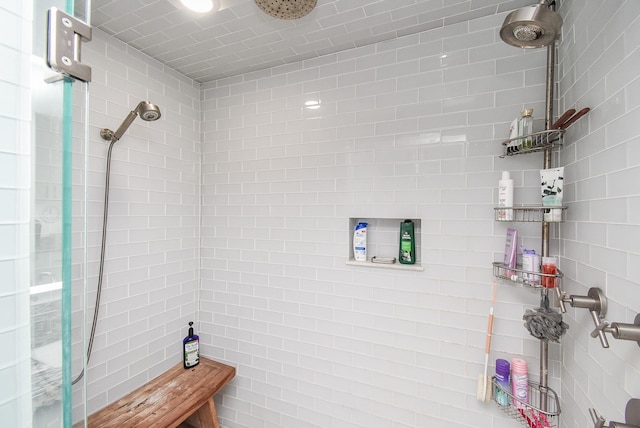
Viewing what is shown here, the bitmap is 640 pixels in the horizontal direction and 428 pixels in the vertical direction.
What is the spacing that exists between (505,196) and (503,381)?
2.61 ft

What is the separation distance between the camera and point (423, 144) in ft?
4.46

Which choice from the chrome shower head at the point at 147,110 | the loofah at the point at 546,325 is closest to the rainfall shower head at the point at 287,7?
the chrome shower head at the point at 147,110

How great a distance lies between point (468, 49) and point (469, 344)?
1393mm

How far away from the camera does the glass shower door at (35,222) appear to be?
1.73 feet

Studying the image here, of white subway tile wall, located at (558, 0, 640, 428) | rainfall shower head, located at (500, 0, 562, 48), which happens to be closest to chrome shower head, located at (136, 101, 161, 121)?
rainfall shower head, located at (500, 0, 562, 48)

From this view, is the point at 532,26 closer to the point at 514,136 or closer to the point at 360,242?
the point at 514,136

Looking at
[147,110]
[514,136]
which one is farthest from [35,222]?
[514,136]

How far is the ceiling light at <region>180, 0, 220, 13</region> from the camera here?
1.11 meters

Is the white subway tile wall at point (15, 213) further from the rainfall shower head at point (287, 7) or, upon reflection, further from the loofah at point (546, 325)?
the loofah at point (546, 325)

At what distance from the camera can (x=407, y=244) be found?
1.40 m

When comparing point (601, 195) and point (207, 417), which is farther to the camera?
point (207, 417)

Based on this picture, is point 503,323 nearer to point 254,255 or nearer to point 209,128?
point 254,255

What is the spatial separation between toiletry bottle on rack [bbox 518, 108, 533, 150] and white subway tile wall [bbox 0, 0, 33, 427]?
1496 millimetres

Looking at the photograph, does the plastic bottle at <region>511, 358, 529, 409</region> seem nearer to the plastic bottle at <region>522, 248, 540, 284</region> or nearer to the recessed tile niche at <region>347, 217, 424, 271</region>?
the plastic bottle at <region>522, 248, 540, 284</region>
